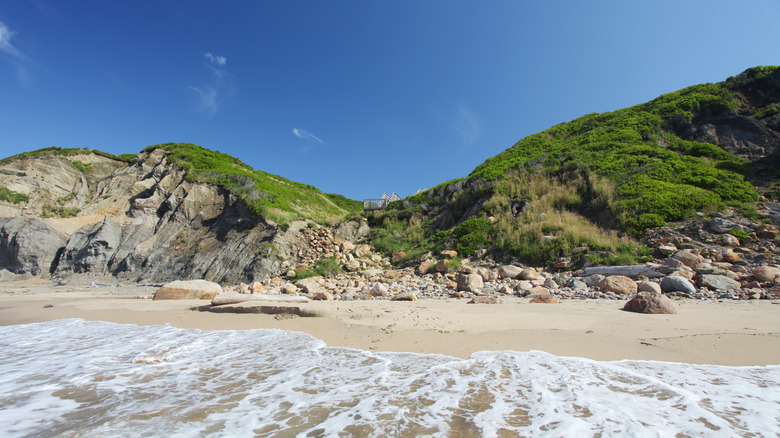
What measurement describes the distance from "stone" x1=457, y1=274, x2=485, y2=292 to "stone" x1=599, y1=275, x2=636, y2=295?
271cm

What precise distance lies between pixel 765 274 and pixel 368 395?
30.1 ft

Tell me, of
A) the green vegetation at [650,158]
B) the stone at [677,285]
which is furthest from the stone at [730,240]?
the stone at [677,285]

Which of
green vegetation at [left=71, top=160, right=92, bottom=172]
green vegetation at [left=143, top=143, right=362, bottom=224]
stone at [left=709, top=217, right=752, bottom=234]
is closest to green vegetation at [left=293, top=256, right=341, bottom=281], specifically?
green vegetation at [left=143, top=143, right=362, bottom=224]

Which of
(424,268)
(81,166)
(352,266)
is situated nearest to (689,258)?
(424,268)

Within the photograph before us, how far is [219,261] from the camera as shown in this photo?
14.9m

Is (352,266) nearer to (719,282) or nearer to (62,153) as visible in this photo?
(719,282)

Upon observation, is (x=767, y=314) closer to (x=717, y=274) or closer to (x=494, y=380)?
(x=717, y=274)

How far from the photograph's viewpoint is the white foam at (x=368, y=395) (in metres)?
1.77

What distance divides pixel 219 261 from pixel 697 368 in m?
16.8

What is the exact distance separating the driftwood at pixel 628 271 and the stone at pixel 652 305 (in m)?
3.45

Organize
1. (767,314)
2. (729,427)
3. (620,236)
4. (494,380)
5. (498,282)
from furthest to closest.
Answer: (620,236) < (498,282) < (767,314) < (494,380) < (729,427)

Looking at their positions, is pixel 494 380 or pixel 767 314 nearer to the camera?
pixel 494 380

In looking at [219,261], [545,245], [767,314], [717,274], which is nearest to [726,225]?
[717,274]

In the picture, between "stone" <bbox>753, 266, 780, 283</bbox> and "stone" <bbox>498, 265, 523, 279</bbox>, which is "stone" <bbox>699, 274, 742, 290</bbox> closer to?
"stone" <bbox>753, 266, 780, 283</bbox>
